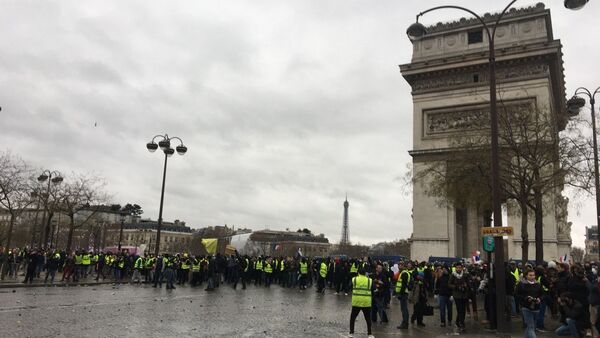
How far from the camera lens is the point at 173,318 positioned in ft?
43.3

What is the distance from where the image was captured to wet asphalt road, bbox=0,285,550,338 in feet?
35.9

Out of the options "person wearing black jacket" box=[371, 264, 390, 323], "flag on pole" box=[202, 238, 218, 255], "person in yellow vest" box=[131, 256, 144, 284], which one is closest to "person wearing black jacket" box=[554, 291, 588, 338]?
"person wearing black jacket" box=[371, 264, 390, 323]

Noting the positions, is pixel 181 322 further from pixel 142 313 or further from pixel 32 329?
pixel 32 329

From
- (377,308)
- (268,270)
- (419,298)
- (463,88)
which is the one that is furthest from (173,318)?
→ (463,88)

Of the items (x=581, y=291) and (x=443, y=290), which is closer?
(x=581, y=291)

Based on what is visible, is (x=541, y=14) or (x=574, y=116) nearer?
(x=574, y=116)

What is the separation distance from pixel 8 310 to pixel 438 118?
36.8 m

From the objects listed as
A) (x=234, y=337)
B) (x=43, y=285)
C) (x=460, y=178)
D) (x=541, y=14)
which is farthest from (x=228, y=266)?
(x=541, y=14)

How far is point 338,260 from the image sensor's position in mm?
26203

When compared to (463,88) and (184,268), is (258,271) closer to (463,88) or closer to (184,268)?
(184,268)

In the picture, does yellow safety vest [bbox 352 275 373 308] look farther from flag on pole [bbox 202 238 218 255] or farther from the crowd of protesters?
flag on pole [bbox 202 238 218 255]

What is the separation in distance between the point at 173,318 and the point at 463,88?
1405 inches

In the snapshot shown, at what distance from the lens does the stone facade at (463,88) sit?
39156 millimetres

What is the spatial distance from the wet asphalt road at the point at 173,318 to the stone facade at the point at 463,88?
2234cm
